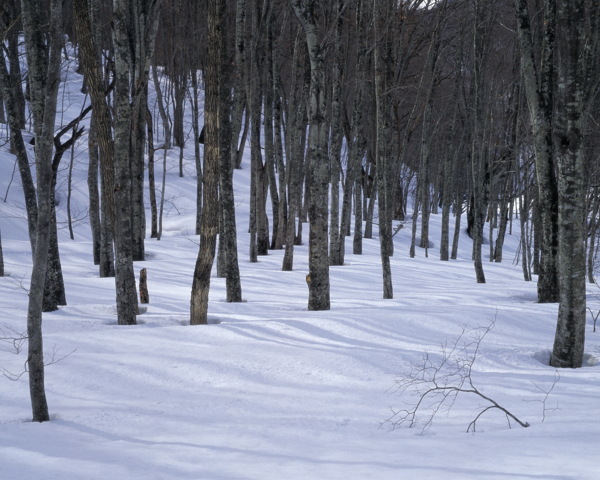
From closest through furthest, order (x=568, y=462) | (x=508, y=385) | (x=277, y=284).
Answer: (x=568, y=462)
(x=508, y=385)
(x=277, y=284)

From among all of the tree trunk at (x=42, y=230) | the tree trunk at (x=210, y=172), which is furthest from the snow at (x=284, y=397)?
the tree trunk at (x=210, y=172)

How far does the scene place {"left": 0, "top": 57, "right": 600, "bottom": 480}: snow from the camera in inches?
141

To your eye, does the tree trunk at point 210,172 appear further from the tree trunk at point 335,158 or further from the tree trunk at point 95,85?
the tree trunk at point 335,158

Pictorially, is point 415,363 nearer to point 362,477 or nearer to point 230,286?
point 362,477

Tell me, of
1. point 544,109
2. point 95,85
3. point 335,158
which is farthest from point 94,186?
point 544,109

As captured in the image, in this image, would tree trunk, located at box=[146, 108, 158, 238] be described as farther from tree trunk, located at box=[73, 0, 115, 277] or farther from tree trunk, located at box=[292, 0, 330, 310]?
tree trunk, located at box=[292, 0, 330, 310]

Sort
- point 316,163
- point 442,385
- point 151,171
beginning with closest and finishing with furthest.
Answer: point 442,385, point 316,163, point 151,171

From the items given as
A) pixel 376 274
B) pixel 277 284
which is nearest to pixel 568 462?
pixel 277 284

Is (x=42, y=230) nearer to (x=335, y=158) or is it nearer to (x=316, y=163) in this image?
(x=316, y=163)

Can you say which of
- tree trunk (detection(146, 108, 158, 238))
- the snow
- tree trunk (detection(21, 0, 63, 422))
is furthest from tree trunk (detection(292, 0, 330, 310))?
tree trunk (detection(146, 108, 158, 238))

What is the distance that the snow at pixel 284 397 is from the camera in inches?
141

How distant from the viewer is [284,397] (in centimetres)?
529

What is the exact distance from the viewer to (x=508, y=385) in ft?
18.2

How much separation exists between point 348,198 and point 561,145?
13173 mm
